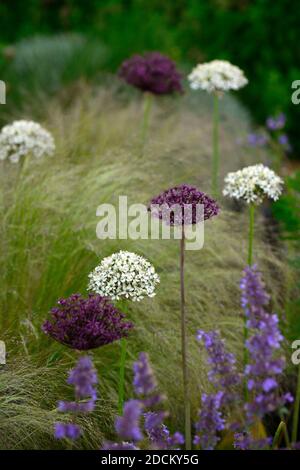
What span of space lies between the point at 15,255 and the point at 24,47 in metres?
4.49

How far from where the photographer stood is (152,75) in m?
4.29

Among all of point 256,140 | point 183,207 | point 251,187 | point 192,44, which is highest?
point 192,44

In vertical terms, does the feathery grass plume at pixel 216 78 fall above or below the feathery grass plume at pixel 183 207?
above

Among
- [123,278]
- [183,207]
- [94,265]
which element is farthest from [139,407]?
[94,265]

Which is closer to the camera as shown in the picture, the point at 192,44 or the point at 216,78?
the point at 216,78

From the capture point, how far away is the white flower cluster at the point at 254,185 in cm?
285

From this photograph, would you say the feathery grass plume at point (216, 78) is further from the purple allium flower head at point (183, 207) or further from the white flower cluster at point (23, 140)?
the purple allium flower head at point (183, 207)

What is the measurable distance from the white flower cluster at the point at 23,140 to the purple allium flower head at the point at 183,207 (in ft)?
5.39

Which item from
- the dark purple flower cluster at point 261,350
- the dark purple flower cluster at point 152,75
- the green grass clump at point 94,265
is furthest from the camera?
the dark purple flower cluster at point 152,75

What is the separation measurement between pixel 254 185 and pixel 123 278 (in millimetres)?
709

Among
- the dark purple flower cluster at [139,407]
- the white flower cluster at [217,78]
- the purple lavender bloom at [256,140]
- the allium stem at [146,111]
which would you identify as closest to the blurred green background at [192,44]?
the purple lavender bloom at [256,140]

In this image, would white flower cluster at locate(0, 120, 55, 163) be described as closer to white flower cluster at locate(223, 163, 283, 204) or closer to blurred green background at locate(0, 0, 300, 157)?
white flower cluster at locate(223, 163, 283, 204)

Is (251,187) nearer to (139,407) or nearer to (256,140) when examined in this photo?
(139,407)
